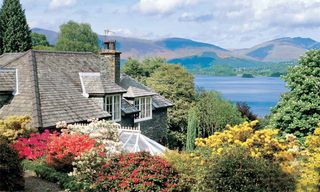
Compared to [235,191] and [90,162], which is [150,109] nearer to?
[90,162]

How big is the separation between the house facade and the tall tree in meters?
29.9

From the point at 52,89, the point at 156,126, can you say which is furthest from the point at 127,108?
the point at 52,89

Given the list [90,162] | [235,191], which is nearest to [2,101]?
[90,162]

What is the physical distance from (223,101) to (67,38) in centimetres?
5035

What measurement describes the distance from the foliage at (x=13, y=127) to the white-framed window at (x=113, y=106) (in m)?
8.23

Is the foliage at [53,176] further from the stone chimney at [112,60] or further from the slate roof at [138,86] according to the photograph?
the slate roof at [138,86]

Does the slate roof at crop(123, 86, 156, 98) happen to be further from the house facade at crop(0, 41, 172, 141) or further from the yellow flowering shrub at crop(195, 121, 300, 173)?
the yellow flowering shrub at crop(195, 121, 300, 173)

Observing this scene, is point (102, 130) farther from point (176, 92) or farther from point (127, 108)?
point (176, 92)

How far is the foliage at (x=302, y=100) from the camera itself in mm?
21203

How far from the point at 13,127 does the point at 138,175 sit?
8.59 meters

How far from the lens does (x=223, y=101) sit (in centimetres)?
5459

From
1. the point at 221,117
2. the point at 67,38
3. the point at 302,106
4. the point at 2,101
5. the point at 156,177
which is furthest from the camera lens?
the point at 67,38

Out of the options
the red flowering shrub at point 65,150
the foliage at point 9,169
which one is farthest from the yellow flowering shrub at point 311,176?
the foliage at point 9,169

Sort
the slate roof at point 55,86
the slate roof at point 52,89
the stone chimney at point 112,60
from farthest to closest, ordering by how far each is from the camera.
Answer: the stone chimney at point 112,60
the slate roof at point 55,86
the slate roof at point 52,89
